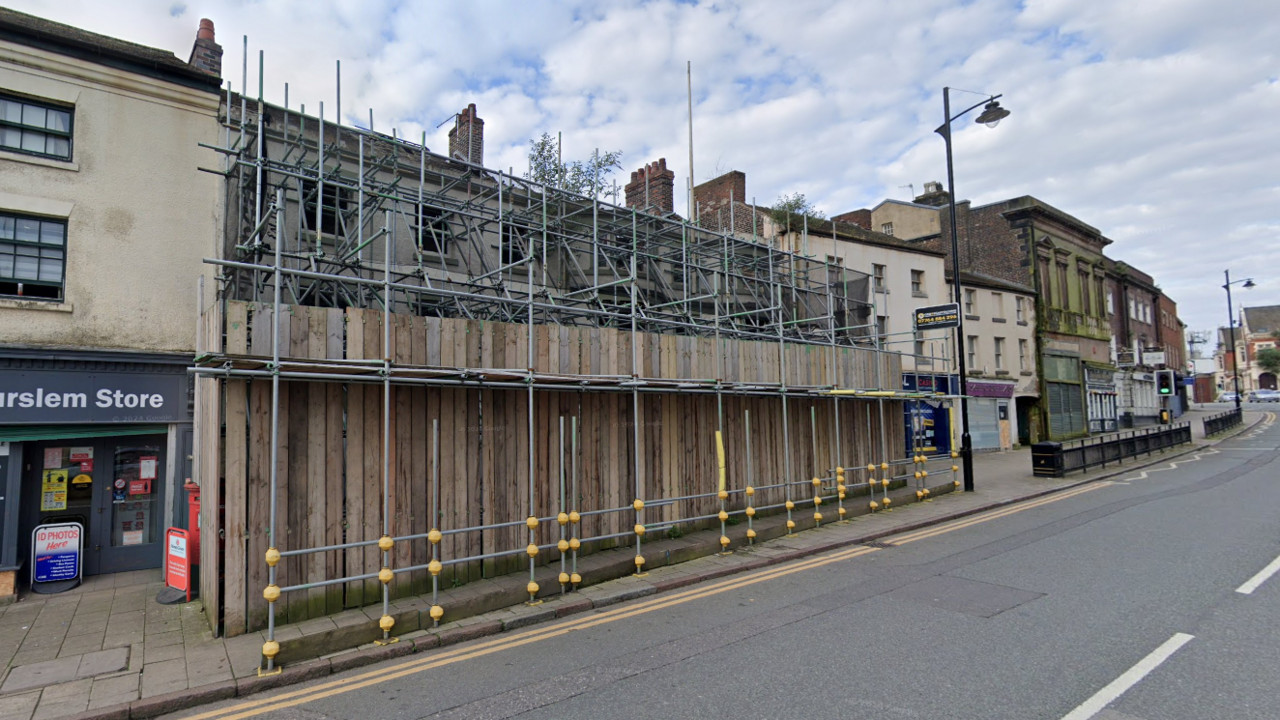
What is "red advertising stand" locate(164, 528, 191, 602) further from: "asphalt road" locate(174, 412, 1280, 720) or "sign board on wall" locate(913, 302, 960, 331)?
"sign board on wall" locate(913, 302, 960, 331)

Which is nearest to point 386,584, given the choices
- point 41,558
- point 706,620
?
point 706,620

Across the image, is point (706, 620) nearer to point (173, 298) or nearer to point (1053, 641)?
point (1053, 641)

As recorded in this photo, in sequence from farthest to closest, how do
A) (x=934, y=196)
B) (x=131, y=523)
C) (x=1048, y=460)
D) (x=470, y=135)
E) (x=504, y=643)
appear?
(x=934, y=196) → (x=1048, y=460) → (x=470, y=135) → (x=131, y=523) → (x=504, y=643)

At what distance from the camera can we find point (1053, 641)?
5.91m

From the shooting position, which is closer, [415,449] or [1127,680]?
[1127,680]

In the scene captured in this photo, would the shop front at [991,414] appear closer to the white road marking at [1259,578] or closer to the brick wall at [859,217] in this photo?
the brick wall at [859,217]

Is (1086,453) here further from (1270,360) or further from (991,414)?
(1270,360)

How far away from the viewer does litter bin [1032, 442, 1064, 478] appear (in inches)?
727

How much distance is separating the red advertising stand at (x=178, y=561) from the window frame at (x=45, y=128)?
626cm

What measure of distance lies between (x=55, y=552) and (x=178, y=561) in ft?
7.50

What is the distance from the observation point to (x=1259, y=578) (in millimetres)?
7805

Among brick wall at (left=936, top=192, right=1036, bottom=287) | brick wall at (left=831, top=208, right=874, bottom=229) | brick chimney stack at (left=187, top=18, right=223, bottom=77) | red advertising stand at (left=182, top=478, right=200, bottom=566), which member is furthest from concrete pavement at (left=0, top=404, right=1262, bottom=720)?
brick wall at (left=936, top=192, right=1036, bottom=287)

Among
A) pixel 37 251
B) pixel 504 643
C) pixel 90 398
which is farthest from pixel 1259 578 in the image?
pixel 37 251

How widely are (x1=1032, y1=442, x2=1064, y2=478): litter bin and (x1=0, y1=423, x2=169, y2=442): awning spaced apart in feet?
68.8
